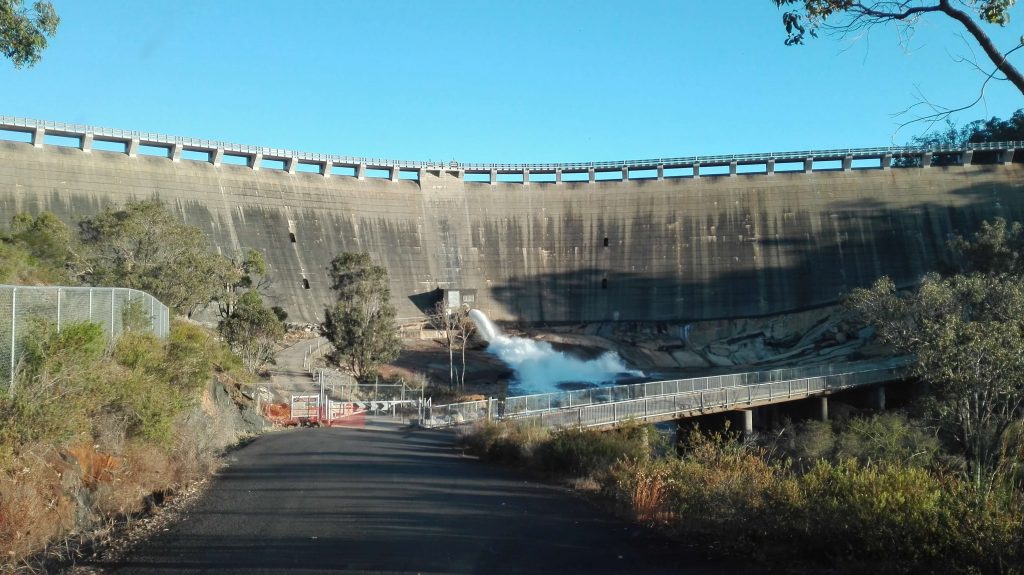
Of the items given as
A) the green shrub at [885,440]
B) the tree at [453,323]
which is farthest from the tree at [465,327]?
the green shrub at [885,440]

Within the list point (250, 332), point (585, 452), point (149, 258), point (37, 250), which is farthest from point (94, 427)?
point (37, 250)

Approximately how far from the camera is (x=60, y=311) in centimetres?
1269

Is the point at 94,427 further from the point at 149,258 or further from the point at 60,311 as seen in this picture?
the point at 149,258

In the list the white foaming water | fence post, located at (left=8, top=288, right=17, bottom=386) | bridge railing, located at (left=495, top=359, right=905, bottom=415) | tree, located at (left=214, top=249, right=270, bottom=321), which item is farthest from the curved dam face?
fence post, located at (left=8, top=288, right=17, bottom=386)

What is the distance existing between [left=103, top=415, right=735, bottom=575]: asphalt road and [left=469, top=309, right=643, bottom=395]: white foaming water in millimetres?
40151

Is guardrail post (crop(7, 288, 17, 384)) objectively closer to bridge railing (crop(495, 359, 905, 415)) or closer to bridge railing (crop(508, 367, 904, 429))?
bridge railing (crop(508, 367, 904, 429))

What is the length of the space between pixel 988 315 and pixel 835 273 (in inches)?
1779

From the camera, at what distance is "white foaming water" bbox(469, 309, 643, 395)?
187 ft

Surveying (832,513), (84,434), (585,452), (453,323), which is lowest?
(585,452)

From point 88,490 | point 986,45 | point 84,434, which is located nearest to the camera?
point 986,45

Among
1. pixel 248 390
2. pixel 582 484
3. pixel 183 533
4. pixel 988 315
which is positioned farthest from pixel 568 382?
pixel 183 533

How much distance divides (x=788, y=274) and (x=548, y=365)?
22074mm

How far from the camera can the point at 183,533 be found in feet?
32.8

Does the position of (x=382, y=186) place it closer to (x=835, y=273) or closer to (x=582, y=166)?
(x=582, y=166)
